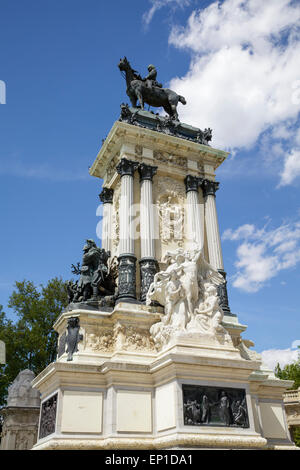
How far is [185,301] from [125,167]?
236 inches

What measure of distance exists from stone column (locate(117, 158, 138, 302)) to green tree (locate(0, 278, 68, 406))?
16.6 metres

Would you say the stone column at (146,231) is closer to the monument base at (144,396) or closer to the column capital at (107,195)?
the monument base at (144,396)

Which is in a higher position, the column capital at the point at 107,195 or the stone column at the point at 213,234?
the column capital at the point at 107,195

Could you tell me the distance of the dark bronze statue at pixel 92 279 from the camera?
15031 millimetres

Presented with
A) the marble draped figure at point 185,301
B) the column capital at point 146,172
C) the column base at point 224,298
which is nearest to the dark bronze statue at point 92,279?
the marble draped figure at point 185,301

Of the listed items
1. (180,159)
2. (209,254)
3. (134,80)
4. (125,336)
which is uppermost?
(134,80)

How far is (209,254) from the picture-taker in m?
17.5

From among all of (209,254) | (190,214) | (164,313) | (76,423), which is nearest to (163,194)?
(190,214)

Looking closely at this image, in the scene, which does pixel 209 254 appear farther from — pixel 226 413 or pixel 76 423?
pixel 76 423

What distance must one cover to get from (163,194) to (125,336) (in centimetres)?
634

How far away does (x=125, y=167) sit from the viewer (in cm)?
1717

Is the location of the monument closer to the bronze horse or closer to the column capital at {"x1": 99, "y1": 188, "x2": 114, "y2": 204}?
the column capital at {"x1": 99, "y1": 188, "x2": 114, "y2": 204}

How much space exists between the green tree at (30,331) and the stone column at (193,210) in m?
16.7
